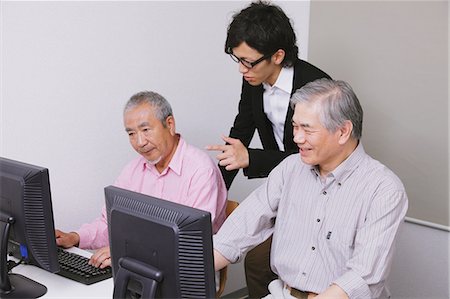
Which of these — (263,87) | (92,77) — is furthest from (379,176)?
(92,77)

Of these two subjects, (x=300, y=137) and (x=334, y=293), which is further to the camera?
(x=300, y=137)

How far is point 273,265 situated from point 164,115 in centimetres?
72

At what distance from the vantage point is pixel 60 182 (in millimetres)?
2666

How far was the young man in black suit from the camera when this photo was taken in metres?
2.31

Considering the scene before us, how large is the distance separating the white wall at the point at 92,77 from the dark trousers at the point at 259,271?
75 cm

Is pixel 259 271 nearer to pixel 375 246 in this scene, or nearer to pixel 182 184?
pixel 182 184

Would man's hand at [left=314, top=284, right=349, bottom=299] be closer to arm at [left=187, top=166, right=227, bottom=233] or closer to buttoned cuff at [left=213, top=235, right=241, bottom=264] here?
buttoned cuff at [left=213, top=235, right=241, bottom=264]

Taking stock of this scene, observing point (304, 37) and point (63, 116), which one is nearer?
point (63, 116)

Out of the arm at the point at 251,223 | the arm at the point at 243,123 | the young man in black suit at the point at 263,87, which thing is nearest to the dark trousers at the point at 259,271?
the young man in black suit at the point at 263,87

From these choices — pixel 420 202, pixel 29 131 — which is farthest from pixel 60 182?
pixel 420 202

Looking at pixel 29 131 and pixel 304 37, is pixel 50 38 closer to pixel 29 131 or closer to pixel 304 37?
pixel 29 131

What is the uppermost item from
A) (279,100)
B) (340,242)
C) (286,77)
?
(286,77)

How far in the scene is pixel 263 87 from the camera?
2.56 meters

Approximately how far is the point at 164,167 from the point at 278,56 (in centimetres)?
62
